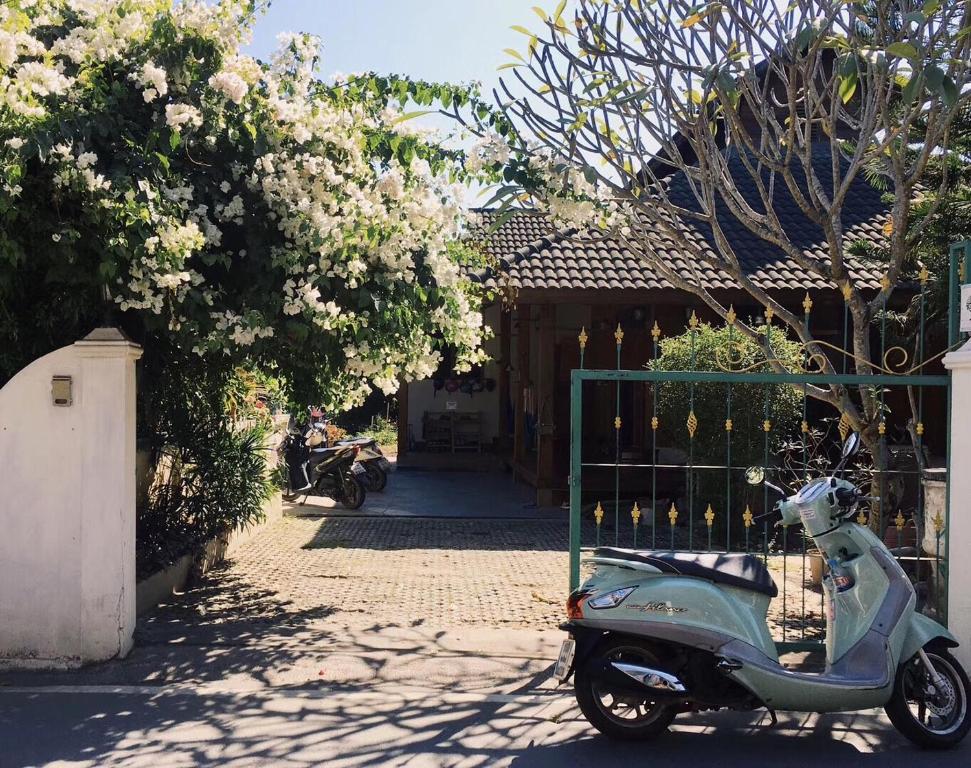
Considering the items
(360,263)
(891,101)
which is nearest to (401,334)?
(360,263)

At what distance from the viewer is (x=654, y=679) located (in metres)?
4.40

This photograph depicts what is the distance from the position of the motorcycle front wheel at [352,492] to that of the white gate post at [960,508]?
829 cm

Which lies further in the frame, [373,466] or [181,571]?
[373,466]

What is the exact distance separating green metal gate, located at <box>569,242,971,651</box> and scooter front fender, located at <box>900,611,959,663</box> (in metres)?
1.08

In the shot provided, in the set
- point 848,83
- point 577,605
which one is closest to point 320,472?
point 577,605

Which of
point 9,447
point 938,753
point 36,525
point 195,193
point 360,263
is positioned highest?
point 195,193

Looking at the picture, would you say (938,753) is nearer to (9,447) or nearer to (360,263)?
(360,263)

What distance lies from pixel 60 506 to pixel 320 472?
269 inches

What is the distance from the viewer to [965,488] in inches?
211

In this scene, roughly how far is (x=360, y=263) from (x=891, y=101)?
16.3ft

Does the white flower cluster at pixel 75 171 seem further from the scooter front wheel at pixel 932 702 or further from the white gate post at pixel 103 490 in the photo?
the scooter front wheel at pixel 932 702

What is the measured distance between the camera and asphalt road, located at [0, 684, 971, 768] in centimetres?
441

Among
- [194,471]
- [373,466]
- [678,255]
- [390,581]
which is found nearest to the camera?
[194,471]

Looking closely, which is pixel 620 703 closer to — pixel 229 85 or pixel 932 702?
pixel 932 702
